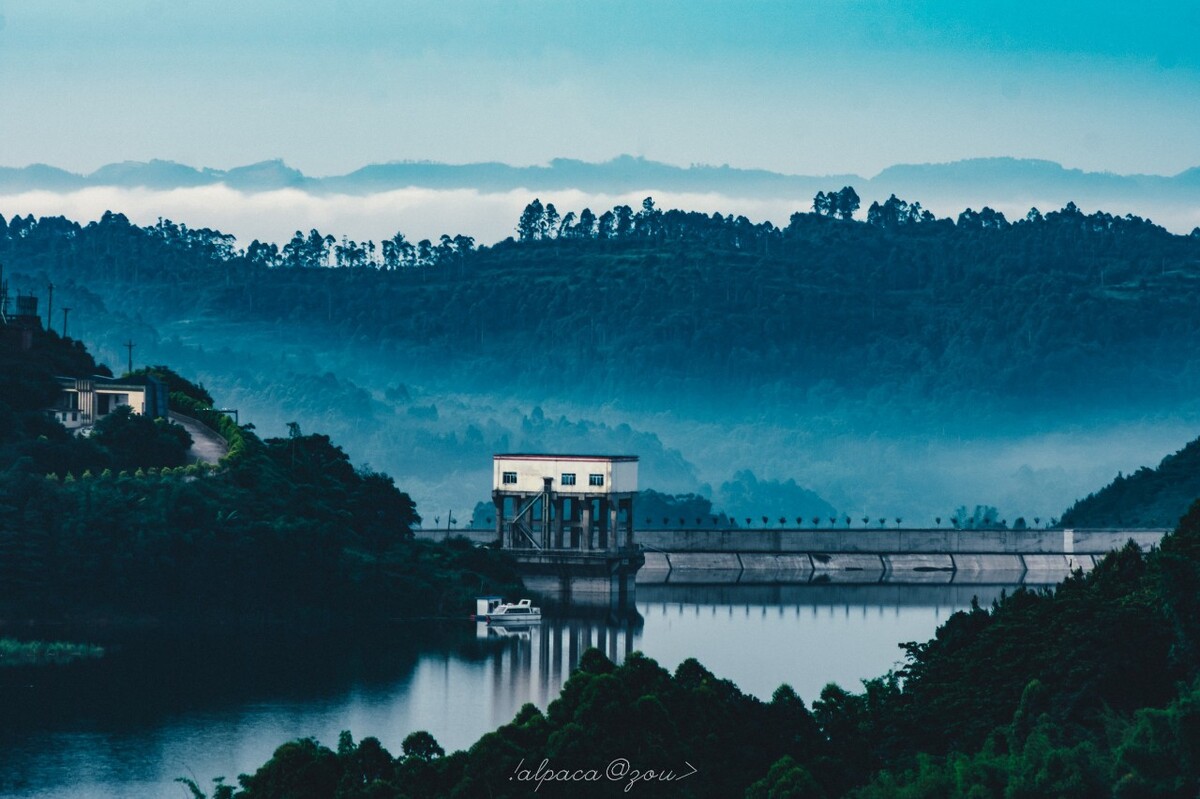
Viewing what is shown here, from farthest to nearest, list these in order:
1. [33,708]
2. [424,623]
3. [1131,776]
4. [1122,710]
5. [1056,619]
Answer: [424,623], [33,708], [1056,619], [1122,710], [1131,776]

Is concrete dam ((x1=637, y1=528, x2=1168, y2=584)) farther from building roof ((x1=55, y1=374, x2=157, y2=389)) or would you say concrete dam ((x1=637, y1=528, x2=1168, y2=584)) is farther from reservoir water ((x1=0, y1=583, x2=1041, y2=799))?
building roof ((x1=55, y1=374, x2=157, y2=389))

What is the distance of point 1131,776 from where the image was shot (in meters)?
50.2

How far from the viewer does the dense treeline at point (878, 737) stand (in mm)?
52062

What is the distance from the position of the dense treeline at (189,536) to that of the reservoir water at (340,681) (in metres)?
4.51

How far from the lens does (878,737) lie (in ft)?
213

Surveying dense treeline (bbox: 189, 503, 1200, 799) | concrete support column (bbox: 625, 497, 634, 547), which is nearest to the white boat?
concrete support column (bbox: 625, 497, 634, 547)

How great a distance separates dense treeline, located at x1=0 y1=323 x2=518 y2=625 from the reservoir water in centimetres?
451

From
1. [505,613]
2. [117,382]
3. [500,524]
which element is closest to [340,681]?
[505,613]

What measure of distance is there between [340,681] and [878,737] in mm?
40798

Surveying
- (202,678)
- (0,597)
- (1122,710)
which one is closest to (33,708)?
(202,678)

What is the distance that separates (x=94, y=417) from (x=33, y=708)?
4727 centimetres

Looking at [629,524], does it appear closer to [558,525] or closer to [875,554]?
[558,525]

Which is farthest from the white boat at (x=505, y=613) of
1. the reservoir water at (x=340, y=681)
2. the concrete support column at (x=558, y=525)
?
the concrete support column at (x=558, y=525)

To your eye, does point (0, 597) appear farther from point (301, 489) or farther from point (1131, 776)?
point (1131, 776)
